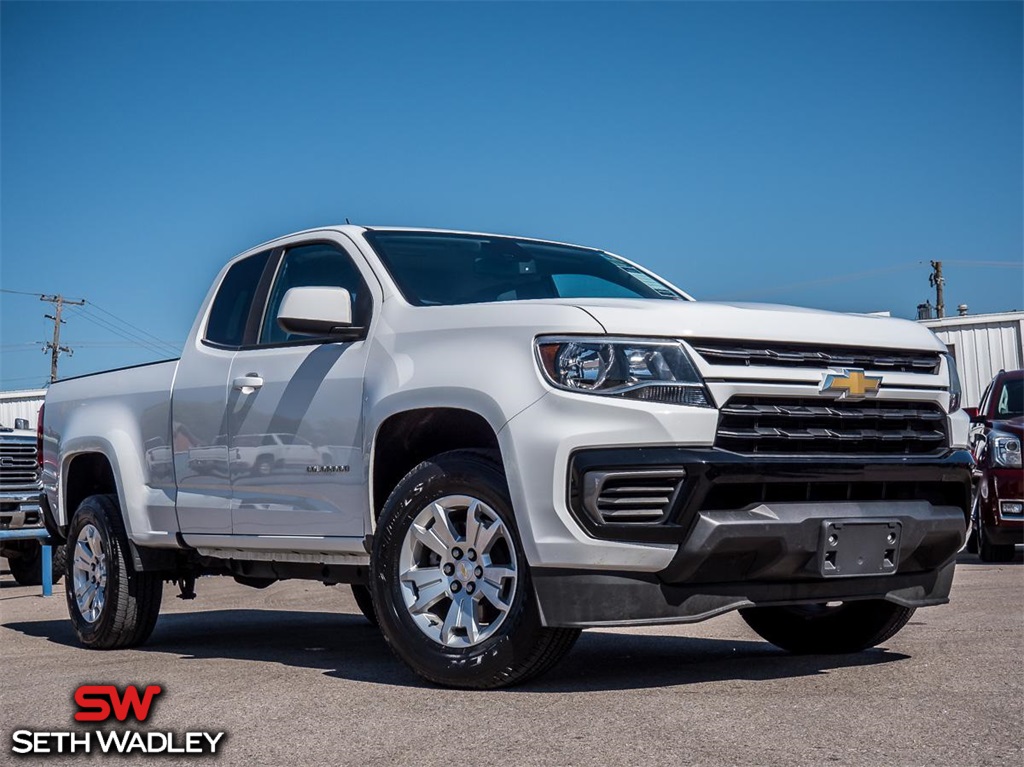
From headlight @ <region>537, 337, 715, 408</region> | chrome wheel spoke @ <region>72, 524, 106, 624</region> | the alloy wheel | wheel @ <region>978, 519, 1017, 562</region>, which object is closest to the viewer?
headlight @ <region>537, 337, 715, 408</region>

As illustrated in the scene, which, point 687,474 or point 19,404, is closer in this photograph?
point 687,474

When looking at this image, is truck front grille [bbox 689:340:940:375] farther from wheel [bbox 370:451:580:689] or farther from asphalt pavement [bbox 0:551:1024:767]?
asphalt pavement [bbox 0:551:1024:767]

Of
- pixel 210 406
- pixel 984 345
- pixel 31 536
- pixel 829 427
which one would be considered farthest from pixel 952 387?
pixel 984 345

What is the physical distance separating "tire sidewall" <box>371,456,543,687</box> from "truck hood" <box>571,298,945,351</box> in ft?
2.42

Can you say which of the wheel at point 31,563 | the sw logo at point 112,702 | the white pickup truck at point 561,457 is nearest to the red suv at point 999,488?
the white pickup truck at point 561,457

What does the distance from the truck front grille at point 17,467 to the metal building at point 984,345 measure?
12.8 metres

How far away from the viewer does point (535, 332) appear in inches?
203

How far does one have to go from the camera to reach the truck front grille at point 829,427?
506 centimetres

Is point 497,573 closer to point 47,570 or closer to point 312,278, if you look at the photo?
point 312,278

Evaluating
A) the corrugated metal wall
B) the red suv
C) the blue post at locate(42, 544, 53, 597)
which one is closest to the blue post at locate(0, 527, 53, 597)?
the blue post at locate(42, 544, 53, 597)

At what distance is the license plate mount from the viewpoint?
5.12 metres

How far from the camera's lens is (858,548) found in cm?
523

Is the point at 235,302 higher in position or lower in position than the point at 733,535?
higher

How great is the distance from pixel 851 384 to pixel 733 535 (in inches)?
33.8
